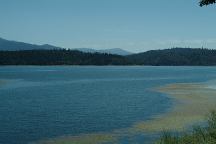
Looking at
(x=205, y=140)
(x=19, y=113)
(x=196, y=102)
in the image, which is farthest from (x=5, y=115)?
(x=205, y=140)

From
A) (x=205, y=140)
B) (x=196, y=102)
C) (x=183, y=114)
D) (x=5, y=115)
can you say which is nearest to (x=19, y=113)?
(x=5, y=115)

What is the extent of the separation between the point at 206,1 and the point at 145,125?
76.2 ft

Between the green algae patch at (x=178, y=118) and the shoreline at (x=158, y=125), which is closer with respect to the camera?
the shoreline at (x=158, y=125)

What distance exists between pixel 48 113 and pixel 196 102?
20873 mm

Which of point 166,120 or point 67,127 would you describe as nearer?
point 67,127

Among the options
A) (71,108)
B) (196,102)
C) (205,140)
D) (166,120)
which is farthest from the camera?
(196,102)

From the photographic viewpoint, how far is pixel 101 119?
1531 inches

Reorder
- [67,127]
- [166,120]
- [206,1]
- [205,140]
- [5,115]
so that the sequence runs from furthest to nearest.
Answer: [5,115] → [166,120] → [67,127] → [205,140] → [206,1]

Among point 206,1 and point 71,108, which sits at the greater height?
point 206,1

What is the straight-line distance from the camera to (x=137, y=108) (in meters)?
48.2

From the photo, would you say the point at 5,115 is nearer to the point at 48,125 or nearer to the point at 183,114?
the point at 48,125

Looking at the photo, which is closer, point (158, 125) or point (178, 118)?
point (158, 125)

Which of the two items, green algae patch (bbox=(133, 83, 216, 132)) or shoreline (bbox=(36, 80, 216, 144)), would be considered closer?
shoreline (bbox=(36, 80, 216, 144))

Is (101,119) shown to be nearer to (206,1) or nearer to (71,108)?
(71,108)
